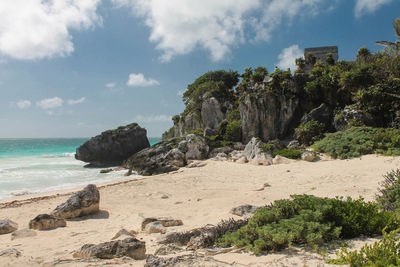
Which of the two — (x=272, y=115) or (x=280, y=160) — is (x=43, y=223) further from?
(x=272, y=115)

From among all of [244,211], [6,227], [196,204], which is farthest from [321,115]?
[6,227]

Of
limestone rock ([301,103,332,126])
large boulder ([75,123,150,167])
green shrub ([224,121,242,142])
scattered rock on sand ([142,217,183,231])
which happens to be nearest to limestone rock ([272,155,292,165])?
limestone rock ([301,103,332,126])

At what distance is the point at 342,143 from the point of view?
15.5 metres

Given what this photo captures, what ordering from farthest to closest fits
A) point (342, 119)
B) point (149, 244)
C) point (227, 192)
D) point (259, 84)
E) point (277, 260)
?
point (259, 84)
point (342, 119)
point (227, 192)
point (149, 244)
point (277, 260)

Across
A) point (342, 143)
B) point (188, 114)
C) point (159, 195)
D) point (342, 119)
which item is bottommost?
point (159, 195)

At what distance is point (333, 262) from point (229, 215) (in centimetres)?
369

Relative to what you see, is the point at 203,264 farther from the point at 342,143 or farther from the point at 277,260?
the point at 342,143

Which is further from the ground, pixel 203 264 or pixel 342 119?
pixel 342 119

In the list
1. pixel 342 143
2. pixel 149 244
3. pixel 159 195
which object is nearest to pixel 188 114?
pixel 342 143

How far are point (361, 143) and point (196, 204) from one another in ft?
40.0

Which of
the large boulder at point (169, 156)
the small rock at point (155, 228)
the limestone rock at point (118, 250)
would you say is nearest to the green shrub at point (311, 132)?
the large boulder at point (169, 156)

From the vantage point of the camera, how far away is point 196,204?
8.51 m

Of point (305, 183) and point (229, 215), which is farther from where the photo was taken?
point (305, 183)

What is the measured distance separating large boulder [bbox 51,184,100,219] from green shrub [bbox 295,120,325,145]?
1746cm
